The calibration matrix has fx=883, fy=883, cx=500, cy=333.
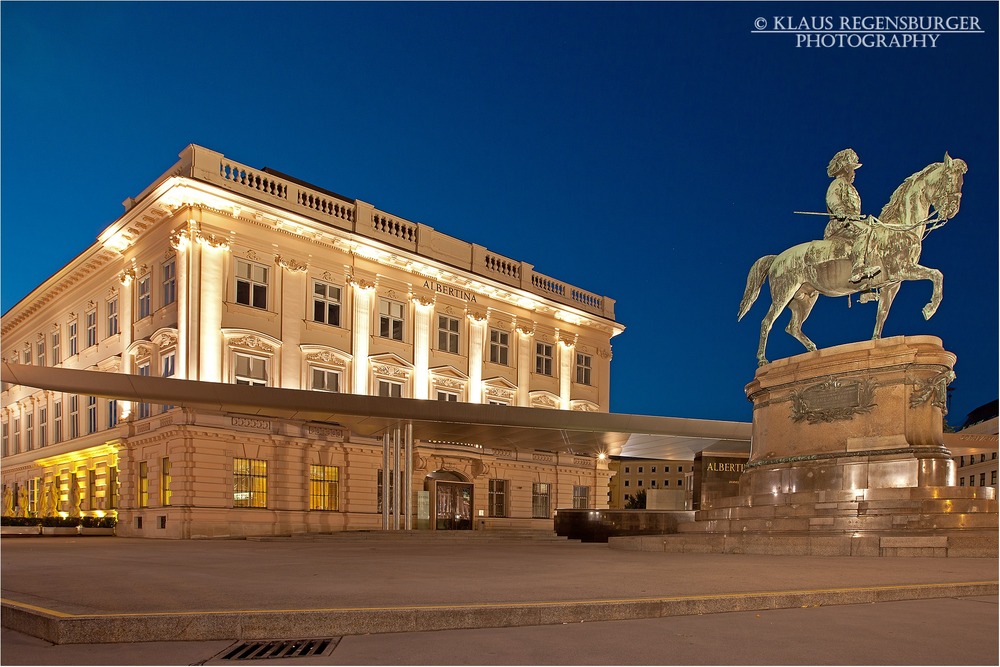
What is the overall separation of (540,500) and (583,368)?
7.30 m

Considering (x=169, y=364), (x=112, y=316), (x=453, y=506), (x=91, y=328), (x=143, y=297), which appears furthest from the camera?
(x=453, y=506)

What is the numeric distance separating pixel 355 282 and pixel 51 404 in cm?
1603

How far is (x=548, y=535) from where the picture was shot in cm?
2972

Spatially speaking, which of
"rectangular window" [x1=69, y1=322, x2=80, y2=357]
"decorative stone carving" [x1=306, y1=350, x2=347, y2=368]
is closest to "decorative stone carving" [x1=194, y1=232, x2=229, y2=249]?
"decorative stone carving" [x1=306, y1=350, x2=347, y2=368]

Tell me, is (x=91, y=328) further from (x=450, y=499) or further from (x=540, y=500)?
(x=540, y=500)

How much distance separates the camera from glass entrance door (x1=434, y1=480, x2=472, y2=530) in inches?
1475

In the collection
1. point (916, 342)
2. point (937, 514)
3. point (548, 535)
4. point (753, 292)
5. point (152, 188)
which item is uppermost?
point (152, 188)


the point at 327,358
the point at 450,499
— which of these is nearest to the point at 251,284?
the point at 327,358

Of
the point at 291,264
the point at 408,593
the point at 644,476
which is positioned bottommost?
the point at 644,476

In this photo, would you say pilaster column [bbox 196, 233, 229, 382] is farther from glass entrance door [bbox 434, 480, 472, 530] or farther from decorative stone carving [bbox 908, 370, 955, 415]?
decorative stone carving [bbox 908, 370, 955, 415]

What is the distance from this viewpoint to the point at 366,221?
116ft

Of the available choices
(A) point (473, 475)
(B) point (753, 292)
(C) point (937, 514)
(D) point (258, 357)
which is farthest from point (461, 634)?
(A) point (473, 475)

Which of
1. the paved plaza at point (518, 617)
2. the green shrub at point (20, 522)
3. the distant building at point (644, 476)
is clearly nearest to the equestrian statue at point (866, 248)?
the paved plaza at point (518, 617)

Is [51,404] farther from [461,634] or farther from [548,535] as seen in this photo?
[461,634]
